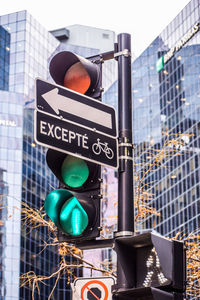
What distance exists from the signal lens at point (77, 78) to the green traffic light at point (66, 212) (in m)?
1.16

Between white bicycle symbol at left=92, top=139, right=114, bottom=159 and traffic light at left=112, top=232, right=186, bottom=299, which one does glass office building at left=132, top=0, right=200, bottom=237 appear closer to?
white bicycle symbol at left=92, top=139, right=114, bottom=159

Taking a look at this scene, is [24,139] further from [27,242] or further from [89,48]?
[89,48]

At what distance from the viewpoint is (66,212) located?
18.6ft

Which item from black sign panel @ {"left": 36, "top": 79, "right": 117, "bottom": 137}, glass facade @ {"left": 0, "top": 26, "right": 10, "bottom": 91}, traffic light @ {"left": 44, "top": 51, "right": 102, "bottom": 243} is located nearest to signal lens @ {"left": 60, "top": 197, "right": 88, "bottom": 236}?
traffic light @ {"left": 44, "top": 51, "right": 102, "bottom": 243}

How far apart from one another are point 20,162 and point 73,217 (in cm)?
10016

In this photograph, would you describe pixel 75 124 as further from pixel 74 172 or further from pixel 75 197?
pixel 75 197

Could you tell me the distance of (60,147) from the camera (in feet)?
17.9

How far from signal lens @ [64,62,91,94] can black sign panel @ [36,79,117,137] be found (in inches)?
14.3

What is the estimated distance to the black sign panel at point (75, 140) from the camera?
17.6 ft

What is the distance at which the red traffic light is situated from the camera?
247 inches

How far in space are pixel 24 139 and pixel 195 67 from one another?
3066 centimetres

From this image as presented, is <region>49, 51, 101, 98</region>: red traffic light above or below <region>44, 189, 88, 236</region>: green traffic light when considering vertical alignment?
above

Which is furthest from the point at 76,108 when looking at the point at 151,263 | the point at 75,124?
the point at 151,263

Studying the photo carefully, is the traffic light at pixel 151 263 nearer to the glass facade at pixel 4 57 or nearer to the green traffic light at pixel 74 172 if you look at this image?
the green traffic light at pixel 74 172
